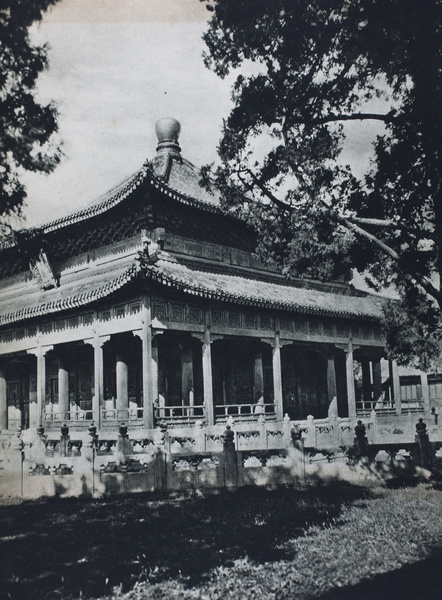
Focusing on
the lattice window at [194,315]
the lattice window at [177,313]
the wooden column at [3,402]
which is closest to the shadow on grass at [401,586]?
the lattice window at [177,313]

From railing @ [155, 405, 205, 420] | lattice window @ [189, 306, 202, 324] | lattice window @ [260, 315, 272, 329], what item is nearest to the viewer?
railing @ [155, 405, 205, 420]

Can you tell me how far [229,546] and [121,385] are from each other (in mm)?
10098

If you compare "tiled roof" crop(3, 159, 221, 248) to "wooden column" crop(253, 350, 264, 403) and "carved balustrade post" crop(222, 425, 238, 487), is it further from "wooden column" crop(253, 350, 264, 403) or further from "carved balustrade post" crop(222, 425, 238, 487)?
"carved balustrade post" crop(222, 425, 238, 487)

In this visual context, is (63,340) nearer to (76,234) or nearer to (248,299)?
(76,234)

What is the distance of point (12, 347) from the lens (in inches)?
835

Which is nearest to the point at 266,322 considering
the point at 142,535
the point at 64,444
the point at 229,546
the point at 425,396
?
the point at 425,396

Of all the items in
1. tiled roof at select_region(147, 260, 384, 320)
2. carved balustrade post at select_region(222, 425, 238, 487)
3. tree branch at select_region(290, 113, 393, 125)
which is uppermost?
tree branch at select_region(290, 113, 393, 125)

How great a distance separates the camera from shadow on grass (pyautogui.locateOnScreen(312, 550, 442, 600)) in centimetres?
614

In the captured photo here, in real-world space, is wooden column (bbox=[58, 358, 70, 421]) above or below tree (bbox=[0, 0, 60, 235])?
below

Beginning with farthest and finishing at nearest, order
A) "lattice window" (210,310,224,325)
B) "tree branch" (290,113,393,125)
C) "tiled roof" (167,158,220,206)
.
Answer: "tiled roof" (167,158,220,206) < "lattice window" (210,310,224,325) < "tree branch" (290,113,393,125)

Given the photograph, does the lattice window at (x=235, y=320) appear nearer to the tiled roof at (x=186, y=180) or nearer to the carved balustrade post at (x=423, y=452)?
the tiled roof at (x=186, y=180)

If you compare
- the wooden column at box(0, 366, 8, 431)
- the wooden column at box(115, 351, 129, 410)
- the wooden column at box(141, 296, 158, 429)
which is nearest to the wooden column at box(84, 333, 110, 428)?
the wooden column at box(115, 351, 129, 410)

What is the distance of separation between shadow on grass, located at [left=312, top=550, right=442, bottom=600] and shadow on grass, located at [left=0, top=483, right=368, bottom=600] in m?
1.22

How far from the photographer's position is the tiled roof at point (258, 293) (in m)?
17.1
